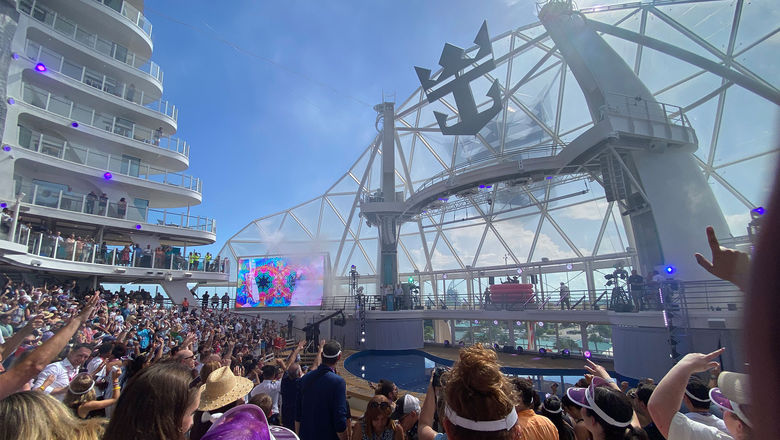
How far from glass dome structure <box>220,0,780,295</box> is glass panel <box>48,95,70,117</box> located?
18.2m

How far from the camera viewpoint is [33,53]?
59.7 feet

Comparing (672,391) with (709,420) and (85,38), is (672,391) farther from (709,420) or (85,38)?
(85,38)

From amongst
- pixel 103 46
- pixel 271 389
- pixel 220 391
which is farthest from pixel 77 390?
pixel 103 46

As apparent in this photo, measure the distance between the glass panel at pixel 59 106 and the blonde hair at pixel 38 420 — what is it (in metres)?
22.8

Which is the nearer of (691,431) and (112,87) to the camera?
(691,431)

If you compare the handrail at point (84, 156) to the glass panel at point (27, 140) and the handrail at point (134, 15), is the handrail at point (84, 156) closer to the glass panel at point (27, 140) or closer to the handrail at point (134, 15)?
the glass panel at point (27, 140)

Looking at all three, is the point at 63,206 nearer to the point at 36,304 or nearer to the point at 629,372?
the point at 36,304

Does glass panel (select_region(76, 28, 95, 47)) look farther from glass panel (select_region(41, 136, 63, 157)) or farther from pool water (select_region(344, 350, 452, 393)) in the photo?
pool water (select_region(344, 350, 452, 393))

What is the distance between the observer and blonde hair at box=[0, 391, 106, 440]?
182cm

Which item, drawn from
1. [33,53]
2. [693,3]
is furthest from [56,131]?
[693,3]

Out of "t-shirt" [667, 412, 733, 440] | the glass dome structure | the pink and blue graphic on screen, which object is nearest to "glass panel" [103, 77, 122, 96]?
the pink and blue graphic on screen

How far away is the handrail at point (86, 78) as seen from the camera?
60.1ft

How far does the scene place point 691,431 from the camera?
2.18 meters

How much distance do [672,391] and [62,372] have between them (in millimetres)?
6215
